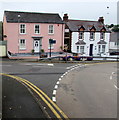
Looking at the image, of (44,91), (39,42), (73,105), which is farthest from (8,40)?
(73,105)

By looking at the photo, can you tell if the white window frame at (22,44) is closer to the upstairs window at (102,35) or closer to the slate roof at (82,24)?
the slate roof at (82,24)

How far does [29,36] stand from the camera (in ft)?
104

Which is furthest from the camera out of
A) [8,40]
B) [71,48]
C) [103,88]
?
[71,48]

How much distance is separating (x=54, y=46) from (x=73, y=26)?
7.12m

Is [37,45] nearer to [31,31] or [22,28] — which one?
[31,31]

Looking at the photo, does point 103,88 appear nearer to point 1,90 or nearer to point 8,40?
point 1,90

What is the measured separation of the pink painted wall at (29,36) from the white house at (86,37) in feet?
9.42

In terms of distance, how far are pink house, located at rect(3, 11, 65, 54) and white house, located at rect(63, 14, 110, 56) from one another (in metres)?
3.04

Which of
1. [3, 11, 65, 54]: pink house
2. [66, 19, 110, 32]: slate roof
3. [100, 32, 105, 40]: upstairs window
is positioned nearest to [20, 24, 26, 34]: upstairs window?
[3, 11, 65, 54]: pink house

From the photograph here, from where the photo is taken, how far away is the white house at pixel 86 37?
121ft

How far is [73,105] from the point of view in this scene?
8.86 m

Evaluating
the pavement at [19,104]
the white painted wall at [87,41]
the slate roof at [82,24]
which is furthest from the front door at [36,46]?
the pavement at [19,104]

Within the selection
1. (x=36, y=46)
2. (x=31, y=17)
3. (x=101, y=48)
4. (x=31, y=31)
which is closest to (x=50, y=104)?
(x=31, y=31)

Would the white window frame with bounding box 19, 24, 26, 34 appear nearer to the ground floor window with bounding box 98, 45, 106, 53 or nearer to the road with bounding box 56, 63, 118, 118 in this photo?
the ground floor window with bounding box 98, 45, 106, 53
